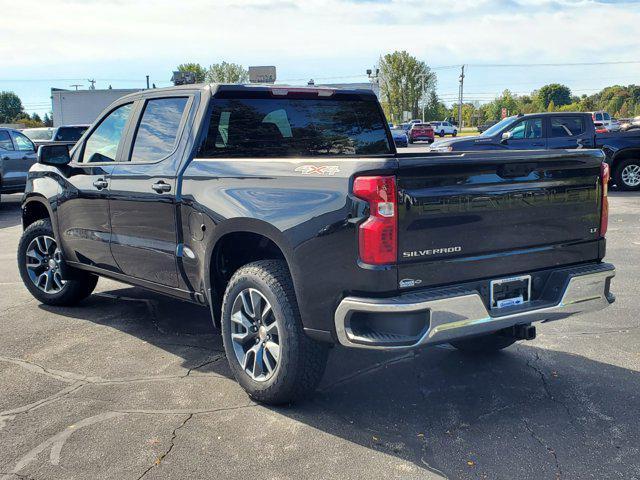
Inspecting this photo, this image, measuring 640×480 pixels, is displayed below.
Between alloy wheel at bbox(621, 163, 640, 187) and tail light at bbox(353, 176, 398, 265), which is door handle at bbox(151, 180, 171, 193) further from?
alloy wheel at bbox(621, 163, 640, 187)

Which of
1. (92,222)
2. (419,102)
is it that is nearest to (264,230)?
(92,222)

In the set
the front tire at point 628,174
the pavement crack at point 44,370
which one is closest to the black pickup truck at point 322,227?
the pavement crack at point 44,370

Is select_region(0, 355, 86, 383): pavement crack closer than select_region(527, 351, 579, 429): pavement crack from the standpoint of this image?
No

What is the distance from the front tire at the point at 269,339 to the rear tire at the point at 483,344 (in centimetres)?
143

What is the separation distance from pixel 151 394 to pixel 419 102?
9826 cm

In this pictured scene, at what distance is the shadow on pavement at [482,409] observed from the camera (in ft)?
10.9

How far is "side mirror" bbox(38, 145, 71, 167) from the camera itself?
5.66 m

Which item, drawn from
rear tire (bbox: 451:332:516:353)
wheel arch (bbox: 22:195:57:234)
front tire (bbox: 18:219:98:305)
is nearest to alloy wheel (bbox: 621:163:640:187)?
rear tire (bbox: 451:332:516:353)

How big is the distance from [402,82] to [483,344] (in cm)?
9643

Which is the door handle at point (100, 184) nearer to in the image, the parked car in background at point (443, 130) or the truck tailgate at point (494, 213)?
the truck tailgate at point (494, 213)

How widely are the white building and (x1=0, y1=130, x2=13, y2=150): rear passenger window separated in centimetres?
3717

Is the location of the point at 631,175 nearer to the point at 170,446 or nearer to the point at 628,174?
the point at 628,174

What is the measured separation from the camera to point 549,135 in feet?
48.6

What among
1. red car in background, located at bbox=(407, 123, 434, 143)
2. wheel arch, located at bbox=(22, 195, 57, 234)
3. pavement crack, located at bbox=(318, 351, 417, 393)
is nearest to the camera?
pavement crack, located at bbox=(318, 351, 417, 393)
